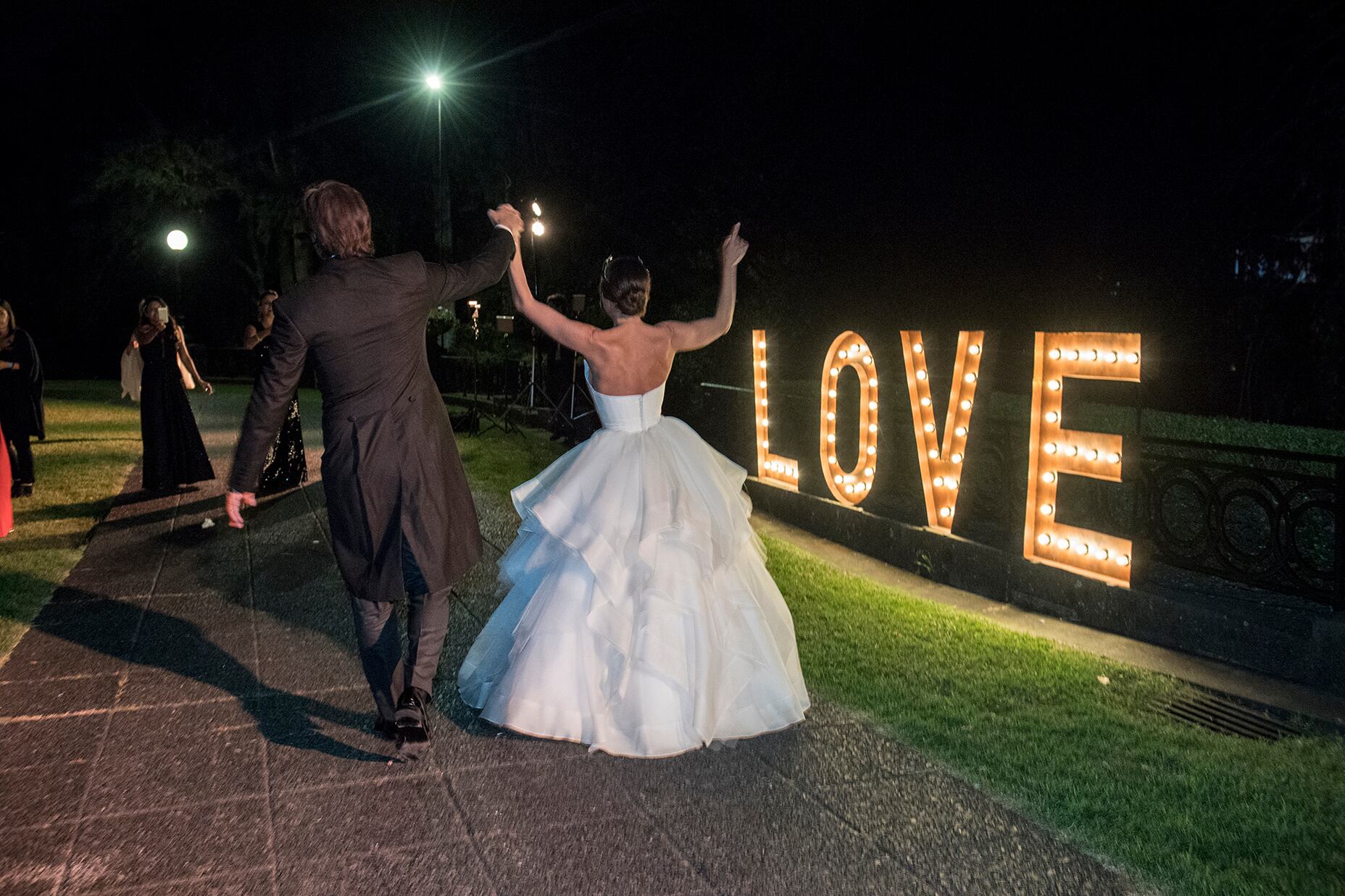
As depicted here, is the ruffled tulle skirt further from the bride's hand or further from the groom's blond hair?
the groom's blond hair

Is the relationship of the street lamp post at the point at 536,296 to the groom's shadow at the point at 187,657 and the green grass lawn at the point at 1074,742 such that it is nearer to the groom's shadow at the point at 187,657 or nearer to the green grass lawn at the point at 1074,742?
the green grass lawn at the point at 1074,742

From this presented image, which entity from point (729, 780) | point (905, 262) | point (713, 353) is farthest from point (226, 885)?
point (905, 262)

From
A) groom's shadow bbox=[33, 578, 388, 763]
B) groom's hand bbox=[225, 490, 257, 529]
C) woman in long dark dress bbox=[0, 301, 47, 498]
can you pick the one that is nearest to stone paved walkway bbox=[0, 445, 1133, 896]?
groom's shadow bbox=[33, 578, 388, 763]

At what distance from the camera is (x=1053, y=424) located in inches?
269

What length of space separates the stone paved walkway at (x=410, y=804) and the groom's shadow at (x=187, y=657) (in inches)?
0.8

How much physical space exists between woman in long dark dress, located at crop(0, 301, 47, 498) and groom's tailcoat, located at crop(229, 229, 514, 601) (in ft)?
28.3

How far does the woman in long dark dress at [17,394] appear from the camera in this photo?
11.0m

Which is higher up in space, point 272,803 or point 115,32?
point 115,32

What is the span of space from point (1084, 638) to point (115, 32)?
1828 inches

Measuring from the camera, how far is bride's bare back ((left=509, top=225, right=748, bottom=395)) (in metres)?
4.66

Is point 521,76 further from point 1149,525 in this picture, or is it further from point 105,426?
point 1149,525

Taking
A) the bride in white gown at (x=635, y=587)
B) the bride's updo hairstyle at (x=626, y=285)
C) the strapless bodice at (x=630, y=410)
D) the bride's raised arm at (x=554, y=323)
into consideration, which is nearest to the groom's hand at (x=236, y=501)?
the bride in white gown at (x=635, y=587)

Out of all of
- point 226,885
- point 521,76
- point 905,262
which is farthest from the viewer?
point 521,76

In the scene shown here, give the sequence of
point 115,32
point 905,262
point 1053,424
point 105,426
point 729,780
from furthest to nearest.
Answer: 1. point 115,32
2. point 905,262
3. point 105,426
4. point 1053,424
5. point 729,780
